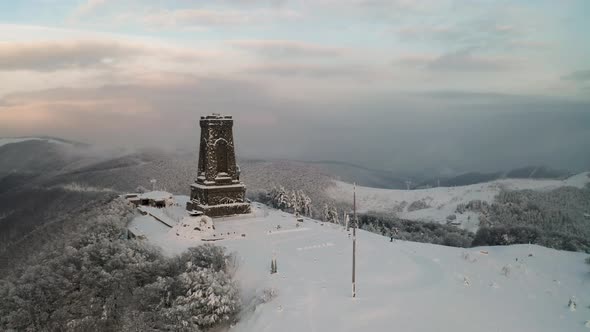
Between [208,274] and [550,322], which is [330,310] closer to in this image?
[208,274]

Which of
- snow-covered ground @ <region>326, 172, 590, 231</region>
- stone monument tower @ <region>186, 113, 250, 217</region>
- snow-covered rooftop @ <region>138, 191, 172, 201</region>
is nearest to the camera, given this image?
stone monument tower @ <region>186, 113, 250, 217</region>

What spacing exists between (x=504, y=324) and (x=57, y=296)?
69.5 feet

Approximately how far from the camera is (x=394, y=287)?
1947 cm

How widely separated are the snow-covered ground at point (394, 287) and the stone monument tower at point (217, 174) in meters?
7.52

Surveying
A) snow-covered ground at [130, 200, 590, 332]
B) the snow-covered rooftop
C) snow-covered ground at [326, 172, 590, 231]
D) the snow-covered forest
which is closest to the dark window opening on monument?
snow-covered ground at [130, 200, 590, 332]

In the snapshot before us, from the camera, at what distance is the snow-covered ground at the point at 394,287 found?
1598 cm

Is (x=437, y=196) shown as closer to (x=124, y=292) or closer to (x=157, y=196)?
(x=157, y=196)

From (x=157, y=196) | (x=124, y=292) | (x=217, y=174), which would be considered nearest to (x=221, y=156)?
(x=217, y=174)

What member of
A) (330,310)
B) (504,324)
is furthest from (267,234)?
(504,324)

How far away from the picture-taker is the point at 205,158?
128 feet

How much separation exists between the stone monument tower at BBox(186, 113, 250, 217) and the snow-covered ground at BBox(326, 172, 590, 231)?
63.7m

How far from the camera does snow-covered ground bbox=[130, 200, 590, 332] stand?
16.0 meters

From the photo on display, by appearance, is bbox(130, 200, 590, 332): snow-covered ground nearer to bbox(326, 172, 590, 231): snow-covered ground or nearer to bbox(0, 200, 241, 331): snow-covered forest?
bbox(0, 200, 241, 331): snow-covered forest

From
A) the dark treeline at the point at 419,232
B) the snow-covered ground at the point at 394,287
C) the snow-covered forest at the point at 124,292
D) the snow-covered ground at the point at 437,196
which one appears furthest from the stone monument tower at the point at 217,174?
the snow-covered ground at the point at 437,196
